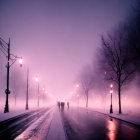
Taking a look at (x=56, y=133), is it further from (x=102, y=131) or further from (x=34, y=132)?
(x=102, y=131)

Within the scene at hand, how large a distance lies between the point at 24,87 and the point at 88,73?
77.8 ft

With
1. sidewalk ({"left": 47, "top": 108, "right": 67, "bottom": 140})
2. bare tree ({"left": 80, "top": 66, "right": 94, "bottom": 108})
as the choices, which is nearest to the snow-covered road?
sidewalk ({"left": 47, "top": 108, "right": 67, "bottom": 140})

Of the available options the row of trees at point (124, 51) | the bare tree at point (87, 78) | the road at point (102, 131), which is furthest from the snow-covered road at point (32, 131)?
the bare tree at point (87, 78)

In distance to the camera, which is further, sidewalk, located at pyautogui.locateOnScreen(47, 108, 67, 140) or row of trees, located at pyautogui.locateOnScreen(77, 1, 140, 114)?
row of trees, located at pyautogui.locateOnScreen(77, 1, 140, 114)

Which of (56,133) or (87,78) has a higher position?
(87,78)

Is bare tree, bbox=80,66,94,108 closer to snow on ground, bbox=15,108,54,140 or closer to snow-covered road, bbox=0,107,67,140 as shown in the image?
snow-covered road, bbox=0,107,67,140

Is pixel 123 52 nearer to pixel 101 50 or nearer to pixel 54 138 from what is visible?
pixel 101 50

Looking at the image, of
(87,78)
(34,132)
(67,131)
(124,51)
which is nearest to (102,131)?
(67,131)

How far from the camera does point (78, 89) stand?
82.4 m

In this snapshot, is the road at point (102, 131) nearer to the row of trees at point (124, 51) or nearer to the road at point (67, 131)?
the road at point (67, 131)

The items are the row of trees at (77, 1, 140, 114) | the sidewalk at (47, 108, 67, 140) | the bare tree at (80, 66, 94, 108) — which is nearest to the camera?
the sidewalk at (47, 108, 67, 140)

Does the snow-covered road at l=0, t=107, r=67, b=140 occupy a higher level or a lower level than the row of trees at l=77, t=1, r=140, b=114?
lower

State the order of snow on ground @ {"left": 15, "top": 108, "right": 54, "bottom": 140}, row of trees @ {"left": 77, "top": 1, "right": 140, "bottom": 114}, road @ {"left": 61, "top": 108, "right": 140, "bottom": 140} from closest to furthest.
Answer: snow on ground @ {"left": 15, "top": 108, "right": 54, "bottom": 140}, road @ {"left": 61, "top": 108, "right": 140, "bottom": 140}, row of trees @ {"left": 77, "top": 1, "right": 140, "bottom": 114}

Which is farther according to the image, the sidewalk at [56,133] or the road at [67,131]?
the road at [67,131]
